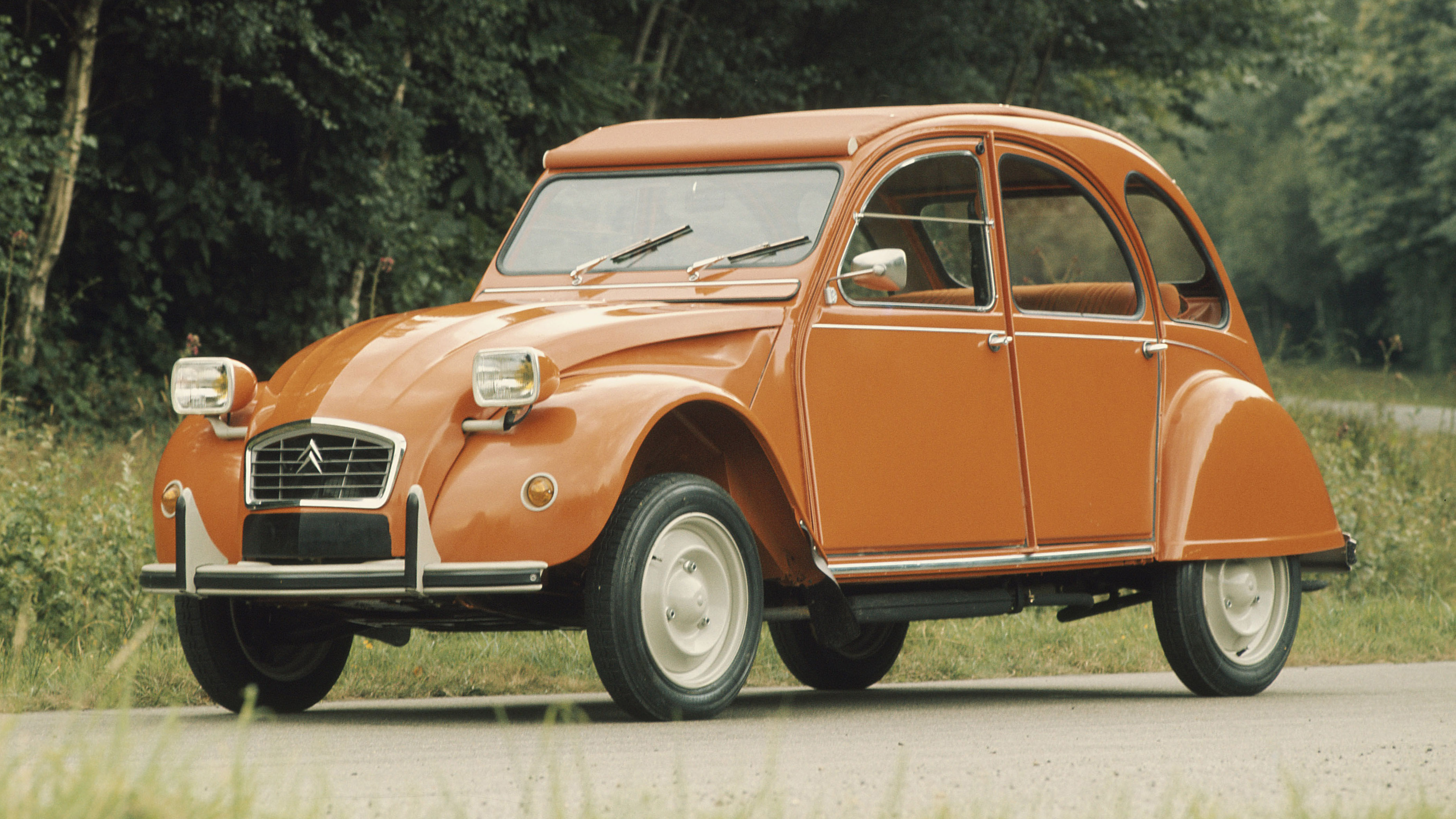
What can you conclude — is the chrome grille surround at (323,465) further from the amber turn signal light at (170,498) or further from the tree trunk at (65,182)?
the tree trunk at (65,182)

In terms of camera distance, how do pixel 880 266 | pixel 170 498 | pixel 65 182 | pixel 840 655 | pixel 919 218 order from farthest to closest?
1. pixel 65 182
2. pixel 840 655
3. pixel 919 218
4. pixel 880 266
5. pixel 170 498

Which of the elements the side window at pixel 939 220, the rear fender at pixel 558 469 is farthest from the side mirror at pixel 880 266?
the rear fender at pixel 558 469

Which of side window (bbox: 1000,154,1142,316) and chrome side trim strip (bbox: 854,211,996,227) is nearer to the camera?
chrome side trim strip (bbox: 854,211,996,227)

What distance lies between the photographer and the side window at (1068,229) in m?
7.67

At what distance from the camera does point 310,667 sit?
6812 mm

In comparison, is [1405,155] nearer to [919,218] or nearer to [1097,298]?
[1097,298]

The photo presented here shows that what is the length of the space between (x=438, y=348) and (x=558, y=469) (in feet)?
2.32

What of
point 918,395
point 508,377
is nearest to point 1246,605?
point 918,395

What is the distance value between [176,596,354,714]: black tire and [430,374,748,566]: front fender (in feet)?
4.04

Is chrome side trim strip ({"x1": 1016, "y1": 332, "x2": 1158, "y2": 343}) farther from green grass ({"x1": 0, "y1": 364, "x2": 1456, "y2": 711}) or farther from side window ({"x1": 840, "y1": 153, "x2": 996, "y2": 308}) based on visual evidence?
green grass ({"x1": 0, "y1": 364, "x2": 1456, "y2": 711})

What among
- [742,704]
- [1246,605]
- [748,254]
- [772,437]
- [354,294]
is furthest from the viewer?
[354,294]

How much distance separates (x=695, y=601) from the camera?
5.82 m

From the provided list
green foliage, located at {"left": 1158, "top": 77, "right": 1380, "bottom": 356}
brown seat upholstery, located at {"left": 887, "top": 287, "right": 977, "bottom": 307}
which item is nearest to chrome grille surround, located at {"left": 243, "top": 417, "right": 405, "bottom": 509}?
brown seat upholstery, located at {"left": 887, "top": 287, "right": 977, "bottom": 307}

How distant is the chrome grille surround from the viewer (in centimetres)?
560
